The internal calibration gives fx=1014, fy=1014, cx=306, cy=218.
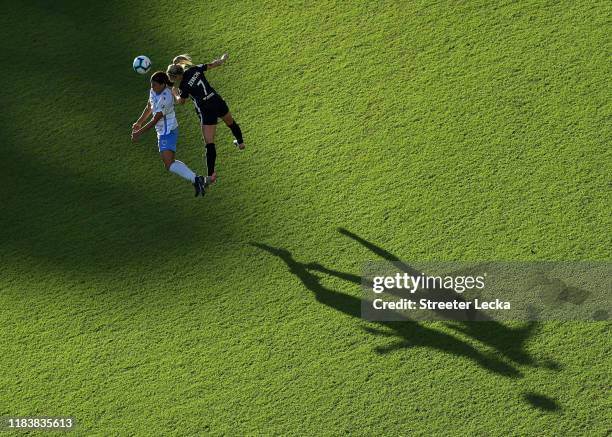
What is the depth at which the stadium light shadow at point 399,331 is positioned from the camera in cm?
1146

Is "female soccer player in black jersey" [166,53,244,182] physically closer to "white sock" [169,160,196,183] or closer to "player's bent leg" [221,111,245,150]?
"player's bent leg" [221,111,245,150]

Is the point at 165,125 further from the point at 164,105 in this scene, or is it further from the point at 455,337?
the point at 455,337

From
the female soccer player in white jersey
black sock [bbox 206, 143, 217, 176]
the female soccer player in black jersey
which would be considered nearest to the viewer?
the female soccer player in white jersey

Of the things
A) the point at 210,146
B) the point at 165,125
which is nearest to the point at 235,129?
the point at 210,146

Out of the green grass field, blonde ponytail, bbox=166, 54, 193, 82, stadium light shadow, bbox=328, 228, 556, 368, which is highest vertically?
blonde ponytail, bbox=166, 54, 193, 82

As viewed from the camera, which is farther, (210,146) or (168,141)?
(210,146)

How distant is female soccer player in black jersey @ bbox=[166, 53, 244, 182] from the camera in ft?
42.1

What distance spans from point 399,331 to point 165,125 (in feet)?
12.9

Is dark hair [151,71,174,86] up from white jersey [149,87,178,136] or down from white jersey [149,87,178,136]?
up

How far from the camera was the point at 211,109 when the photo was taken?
1309 cm

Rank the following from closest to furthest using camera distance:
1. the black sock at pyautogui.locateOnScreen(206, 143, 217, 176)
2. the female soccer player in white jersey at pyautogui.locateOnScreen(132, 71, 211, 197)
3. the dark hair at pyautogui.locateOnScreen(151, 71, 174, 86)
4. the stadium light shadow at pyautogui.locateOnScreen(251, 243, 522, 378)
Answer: the stadium light shadow at pyautogui.locateOnScreen(251, 243, 522, 378) → the dark hair at pyautogui.locateOnScreen(151, 71, 174, 86) → the female soccer player in white jersey at pyautogui.locateOnScreen(132, 71, 211, 197) → the black sock at pyautogui.locateOnScreen(206, 143, 217, 176)

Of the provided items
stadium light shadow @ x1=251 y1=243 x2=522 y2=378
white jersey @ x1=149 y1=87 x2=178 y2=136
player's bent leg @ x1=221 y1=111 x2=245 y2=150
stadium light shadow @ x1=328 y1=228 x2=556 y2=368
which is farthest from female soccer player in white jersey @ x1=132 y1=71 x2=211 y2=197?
stadium light shadow @ x1=328 y1=228 x2=556 y2=368

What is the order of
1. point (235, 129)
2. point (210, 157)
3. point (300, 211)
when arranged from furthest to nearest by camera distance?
1. point (235, 129)
2. point (210, 157)
3. point (300, 211)

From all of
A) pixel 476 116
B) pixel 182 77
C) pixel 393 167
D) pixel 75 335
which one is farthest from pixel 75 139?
pixel 476 116
